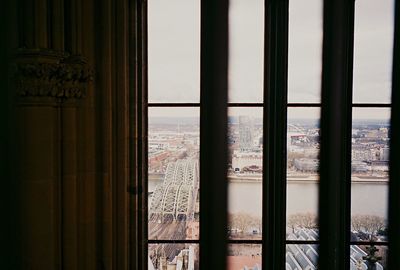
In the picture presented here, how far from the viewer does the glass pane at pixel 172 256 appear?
3.07m

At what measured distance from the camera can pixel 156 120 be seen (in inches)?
120

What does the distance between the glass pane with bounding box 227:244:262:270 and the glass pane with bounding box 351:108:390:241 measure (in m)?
0.72

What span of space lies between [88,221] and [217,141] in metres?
1.05

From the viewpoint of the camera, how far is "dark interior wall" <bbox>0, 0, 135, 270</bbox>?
193cm

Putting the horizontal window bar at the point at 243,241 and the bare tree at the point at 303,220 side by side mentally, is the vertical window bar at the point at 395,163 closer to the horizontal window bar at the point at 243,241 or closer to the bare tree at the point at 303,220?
the bare tree at the point at 303,220

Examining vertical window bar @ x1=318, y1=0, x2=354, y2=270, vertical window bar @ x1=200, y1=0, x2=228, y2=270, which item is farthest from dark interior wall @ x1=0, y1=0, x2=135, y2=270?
vertical window bar @ x1=318, y1=0, x2=354, y2=270

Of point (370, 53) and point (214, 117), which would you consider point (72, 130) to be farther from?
point (370, 53)

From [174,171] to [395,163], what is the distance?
160 centimetres

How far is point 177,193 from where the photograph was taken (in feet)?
9.97

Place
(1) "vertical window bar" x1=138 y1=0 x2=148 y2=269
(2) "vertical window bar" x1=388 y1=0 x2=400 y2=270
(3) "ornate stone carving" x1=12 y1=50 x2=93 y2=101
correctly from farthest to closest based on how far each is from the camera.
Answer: (2) "vertical window bar" x1=388 y1=0 x2=400 y2=270
(1) "vertical window bar" x1=138 y1=0 x2=148 y2=269
(3) "ornate stone carving" x1=12 y1=50 x2=93 y2=101

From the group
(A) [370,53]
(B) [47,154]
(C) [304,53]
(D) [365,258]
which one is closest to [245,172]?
(C) [304,53]

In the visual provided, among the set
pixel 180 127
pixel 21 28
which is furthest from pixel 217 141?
pixel 21 28

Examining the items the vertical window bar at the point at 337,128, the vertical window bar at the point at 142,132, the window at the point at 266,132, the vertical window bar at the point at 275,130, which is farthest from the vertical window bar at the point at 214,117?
the vertical window bar at the point at 337,128

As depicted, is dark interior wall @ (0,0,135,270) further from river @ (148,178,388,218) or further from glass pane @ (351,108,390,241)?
glass pane @ (351,108,390,241)
